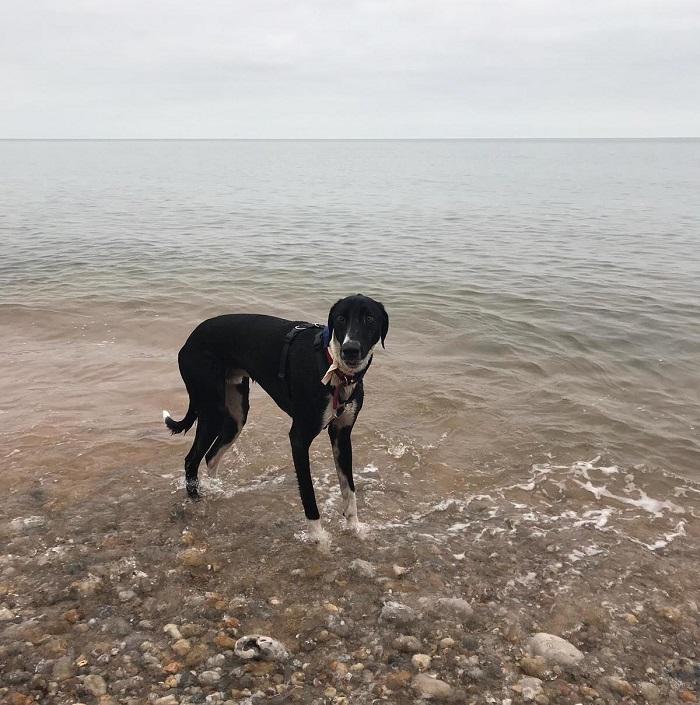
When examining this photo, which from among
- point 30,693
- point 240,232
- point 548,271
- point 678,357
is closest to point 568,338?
point 678,357

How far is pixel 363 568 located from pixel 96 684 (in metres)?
1.98

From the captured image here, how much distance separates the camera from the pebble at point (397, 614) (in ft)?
12.7

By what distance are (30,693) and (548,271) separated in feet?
52.7

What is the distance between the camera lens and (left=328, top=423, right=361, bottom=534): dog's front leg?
15.8 feet

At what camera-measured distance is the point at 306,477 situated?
4.63m

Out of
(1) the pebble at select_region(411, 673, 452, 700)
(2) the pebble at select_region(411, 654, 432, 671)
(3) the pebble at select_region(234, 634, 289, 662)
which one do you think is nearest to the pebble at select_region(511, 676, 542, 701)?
(1) the pebble at select_region(411, 673, 452, 700)

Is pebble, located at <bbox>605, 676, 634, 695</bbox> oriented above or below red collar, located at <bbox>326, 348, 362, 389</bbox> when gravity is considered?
below

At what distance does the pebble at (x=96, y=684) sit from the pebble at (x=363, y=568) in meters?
1.87

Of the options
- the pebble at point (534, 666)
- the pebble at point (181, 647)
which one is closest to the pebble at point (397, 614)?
the pebble at point (534, 666)

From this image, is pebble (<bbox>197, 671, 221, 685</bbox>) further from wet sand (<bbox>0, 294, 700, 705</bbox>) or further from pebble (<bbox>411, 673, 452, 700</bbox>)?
pebble (<bbox>411, 673, 452, 700</bbox>)

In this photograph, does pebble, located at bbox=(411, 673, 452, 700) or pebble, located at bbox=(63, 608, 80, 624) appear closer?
pebble, located at bbox=(411, 673, 452, 700)

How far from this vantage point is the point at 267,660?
345 centimetres

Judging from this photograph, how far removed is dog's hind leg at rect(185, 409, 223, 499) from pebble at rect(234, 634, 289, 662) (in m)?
2.05

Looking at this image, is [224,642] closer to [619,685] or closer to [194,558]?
[194,558]
